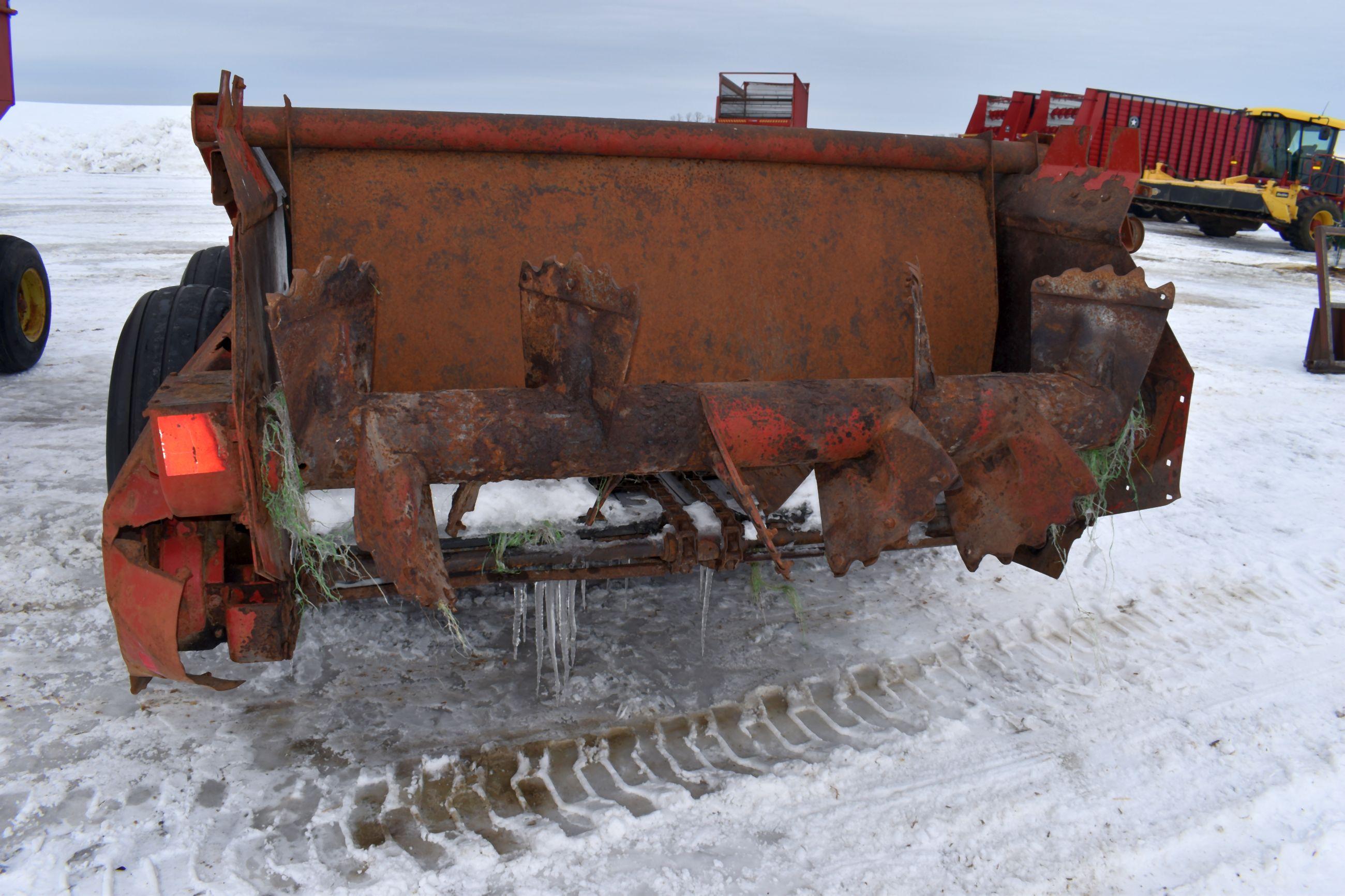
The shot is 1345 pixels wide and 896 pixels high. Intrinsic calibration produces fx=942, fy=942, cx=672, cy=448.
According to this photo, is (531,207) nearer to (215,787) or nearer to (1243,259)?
(215,787)

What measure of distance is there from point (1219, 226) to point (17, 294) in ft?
64.4

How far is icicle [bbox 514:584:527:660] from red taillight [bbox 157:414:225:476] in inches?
40.1

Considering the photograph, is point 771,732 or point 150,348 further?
point 150,348

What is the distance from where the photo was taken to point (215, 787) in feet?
7.26

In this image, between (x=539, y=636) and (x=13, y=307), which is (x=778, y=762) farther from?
(x=13, y=307)

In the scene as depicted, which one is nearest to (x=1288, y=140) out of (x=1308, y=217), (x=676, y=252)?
(x=1308, y=217)

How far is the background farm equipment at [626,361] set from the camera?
6.36 ft

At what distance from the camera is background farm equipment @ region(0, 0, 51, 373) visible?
5.46m

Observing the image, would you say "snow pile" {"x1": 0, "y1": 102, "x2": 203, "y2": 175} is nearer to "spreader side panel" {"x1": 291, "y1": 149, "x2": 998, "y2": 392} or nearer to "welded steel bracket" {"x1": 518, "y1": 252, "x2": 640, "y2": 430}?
"spreader side panel" {"x1": 291, "y1": 149, "x2": 998, "y2": 392}

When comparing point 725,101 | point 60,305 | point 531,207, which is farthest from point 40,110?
point 531,207

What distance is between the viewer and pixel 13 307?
5.88m

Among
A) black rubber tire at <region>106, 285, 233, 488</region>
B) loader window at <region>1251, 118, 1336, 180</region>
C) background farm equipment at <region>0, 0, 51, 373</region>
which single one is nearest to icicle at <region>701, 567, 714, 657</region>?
black rubber tire at <region>106, 285, 233, 488</region>

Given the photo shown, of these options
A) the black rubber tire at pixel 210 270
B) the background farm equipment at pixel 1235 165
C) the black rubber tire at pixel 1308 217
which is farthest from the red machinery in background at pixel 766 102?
the black rubber tire at pixel 1308 217

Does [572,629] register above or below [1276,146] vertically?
below
